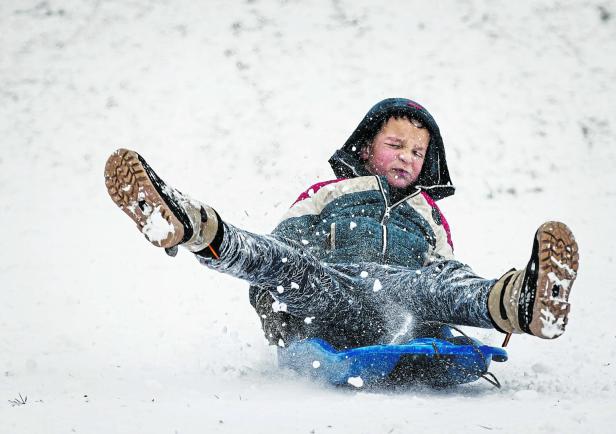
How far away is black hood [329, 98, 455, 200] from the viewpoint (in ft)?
10.4

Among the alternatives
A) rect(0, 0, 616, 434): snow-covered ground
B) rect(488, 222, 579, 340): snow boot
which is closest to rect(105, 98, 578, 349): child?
rect(488, 222, 579, 340): snow boot

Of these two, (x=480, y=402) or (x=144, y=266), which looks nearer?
(x=480, y=402)

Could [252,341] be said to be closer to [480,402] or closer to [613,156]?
[480,402]

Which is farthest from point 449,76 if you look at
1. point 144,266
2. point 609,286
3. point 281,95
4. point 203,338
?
point 203,338

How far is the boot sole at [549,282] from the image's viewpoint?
1.62m

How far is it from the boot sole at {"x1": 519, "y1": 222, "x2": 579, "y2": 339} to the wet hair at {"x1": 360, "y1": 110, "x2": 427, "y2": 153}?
1581 millimetres

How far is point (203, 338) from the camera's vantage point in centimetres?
281

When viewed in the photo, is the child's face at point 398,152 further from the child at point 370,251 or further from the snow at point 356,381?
the snow at point 356,381

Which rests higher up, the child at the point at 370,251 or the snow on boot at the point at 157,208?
the snow on boot at the point at 157,208

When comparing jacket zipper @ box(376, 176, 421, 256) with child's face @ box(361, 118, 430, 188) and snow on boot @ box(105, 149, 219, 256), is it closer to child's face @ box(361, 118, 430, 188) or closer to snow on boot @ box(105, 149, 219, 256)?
child's face @ box(361, 118, 430, 188)

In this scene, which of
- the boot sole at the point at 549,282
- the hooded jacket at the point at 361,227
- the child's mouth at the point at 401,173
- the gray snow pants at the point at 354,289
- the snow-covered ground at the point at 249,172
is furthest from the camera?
the child's mouth at the point at 401,173

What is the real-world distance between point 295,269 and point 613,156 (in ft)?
11.4

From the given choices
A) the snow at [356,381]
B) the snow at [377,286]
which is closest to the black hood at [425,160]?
the snow at [377,286]

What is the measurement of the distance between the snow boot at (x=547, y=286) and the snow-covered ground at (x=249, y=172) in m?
0.20
